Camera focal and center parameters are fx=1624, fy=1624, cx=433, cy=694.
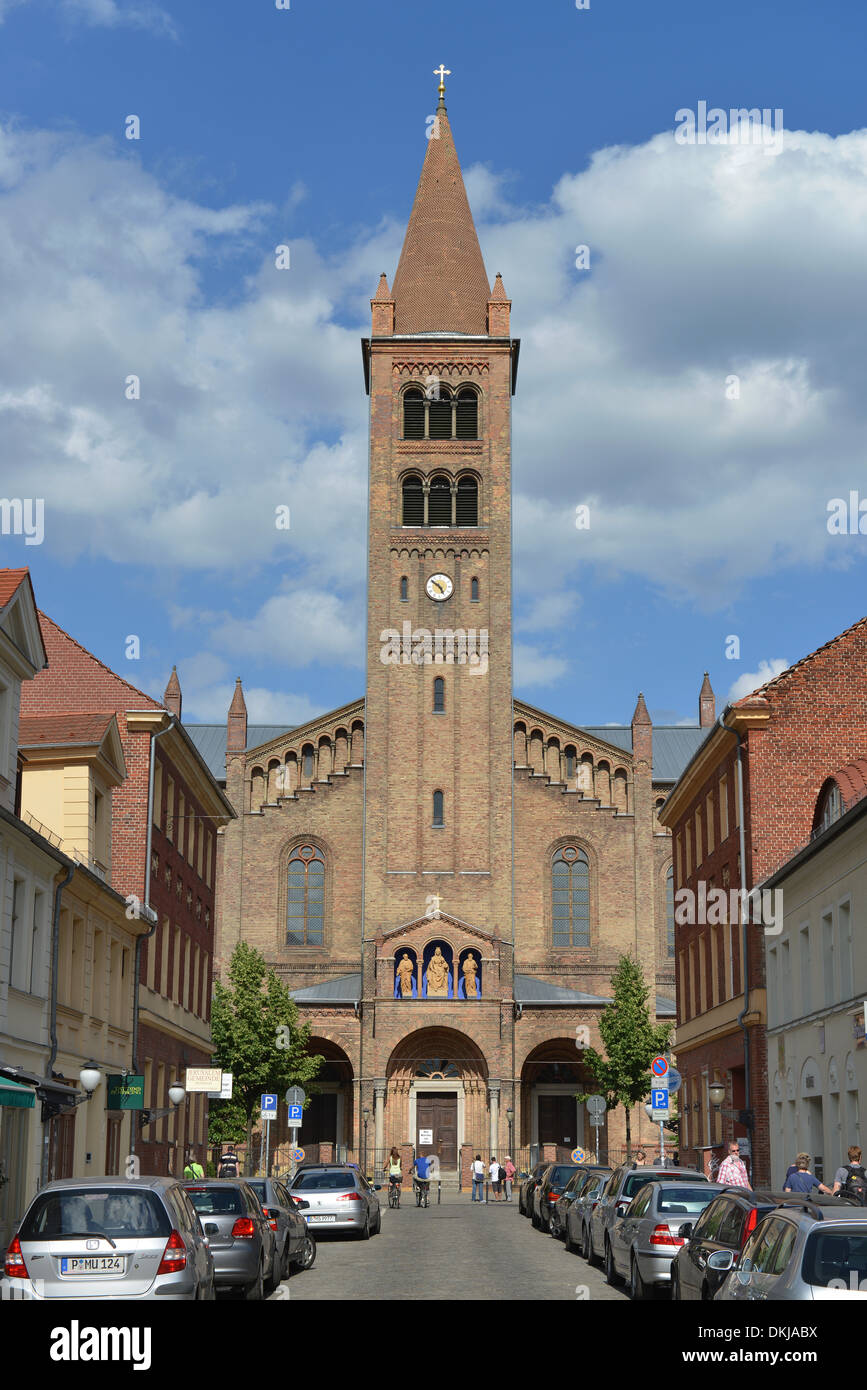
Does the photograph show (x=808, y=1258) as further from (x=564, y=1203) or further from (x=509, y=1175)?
(x=509, y=1175)

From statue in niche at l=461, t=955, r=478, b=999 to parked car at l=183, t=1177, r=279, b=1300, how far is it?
40.5 meters

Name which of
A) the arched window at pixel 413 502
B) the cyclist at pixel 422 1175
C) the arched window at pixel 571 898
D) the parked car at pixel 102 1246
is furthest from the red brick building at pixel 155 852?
the arched window at pixel 571 898

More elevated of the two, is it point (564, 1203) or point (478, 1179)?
point (564, 1203)

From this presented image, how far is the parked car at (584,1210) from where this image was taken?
24.5 metres

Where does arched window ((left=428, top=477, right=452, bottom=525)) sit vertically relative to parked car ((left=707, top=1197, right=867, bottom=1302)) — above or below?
above

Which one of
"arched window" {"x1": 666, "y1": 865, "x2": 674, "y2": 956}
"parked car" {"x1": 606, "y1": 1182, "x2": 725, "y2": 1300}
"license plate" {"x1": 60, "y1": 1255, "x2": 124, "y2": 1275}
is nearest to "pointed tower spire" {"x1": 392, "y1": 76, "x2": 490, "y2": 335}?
"arched window" {"x1": 666, "y1": 865, "x2": 674, "y2": 956}

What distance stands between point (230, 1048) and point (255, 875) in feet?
45.3

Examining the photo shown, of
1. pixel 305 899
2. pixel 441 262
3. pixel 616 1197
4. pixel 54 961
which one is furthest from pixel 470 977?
pixel 616 1197

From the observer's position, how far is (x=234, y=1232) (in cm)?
1745

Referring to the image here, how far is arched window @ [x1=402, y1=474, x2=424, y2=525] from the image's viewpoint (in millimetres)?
63688

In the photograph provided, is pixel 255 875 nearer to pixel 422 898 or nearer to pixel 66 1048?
pixel 422 898

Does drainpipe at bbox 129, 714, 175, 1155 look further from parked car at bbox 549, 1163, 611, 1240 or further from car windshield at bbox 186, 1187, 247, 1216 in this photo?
car windshield at bbox 186, 1187, 247, 1216

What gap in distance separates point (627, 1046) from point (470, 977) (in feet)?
20.8

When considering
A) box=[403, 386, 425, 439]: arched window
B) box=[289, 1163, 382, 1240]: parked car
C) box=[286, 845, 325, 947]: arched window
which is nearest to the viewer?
box=[289, 1163, 382, 1240]: parked car
